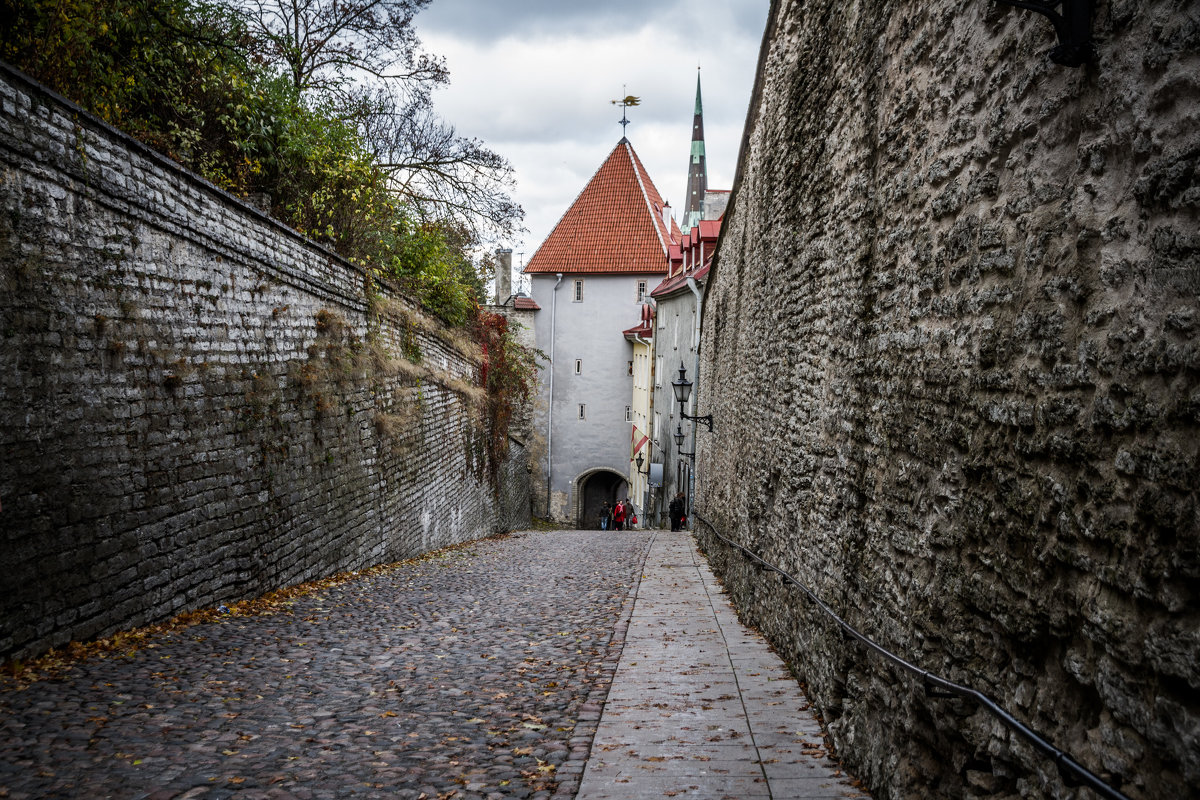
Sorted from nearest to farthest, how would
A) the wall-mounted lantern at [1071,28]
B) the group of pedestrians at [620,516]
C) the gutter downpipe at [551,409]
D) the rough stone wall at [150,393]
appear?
the wall-mounted lantern at [1071,28] → the rough stone wall at [150,393] → the group of pedestrians at [620,516] → the gutter downpipe at [551,409]

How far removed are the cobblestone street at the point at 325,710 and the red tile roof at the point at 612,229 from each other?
3065cm

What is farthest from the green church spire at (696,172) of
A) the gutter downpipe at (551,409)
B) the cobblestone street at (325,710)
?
the cobblestone street at (325,710)

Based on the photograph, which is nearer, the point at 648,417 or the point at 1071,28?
the point at 1071,28

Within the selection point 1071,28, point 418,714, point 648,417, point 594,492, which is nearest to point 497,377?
point 648,417

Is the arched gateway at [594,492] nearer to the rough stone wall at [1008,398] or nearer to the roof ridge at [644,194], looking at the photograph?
the roof ridge at [644,194]

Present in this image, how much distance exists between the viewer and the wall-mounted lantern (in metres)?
2.42

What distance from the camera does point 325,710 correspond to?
5.31m

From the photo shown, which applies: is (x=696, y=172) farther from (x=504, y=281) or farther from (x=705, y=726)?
(x=705, y=726)

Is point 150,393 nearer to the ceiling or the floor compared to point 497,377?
nearer to the floor

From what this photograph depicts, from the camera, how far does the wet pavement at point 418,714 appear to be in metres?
4.13

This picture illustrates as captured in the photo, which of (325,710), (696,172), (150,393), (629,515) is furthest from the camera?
(696,172)

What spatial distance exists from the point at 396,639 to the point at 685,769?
377 cm

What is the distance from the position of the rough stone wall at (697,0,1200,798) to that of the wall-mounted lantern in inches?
1.8

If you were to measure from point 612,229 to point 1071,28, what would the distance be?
37.2m
